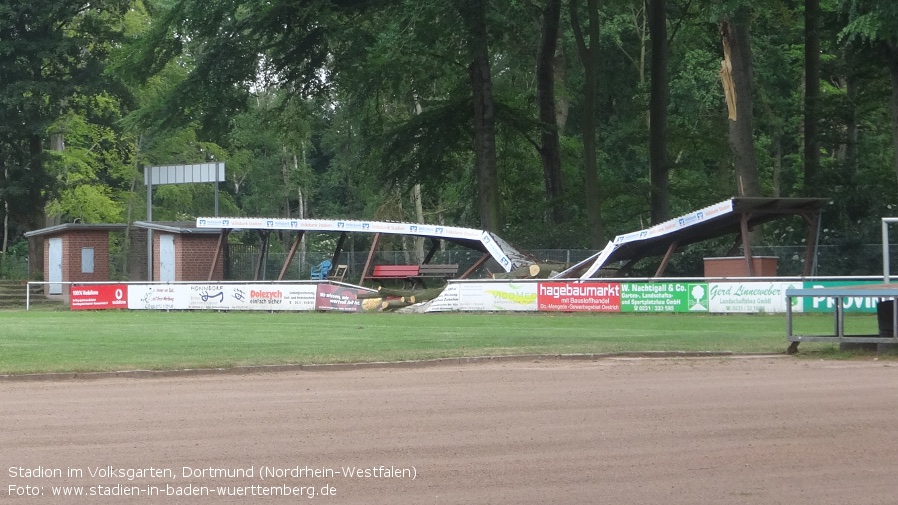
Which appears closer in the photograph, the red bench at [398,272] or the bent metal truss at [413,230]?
the bent metal truss at [413,230]

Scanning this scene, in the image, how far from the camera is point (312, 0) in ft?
140

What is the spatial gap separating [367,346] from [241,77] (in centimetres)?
2543

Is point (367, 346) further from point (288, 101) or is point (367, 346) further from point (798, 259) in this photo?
point (288, 101)

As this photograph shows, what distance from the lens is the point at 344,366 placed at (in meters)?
18.3

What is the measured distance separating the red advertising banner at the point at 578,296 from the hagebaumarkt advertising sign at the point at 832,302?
5573 mm

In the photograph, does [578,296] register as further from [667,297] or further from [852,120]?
[852,120]

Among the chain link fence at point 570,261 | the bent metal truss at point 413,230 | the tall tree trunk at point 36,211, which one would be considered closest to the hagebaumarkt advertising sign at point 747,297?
the chain link fence at point 570,261

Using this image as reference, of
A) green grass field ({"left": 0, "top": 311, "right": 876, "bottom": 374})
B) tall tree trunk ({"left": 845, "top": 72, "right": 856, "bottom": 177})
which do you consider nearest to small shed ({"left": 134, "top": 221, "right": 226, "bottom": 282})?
green grass field ({"left": 0, "top": 311, "right": 876, "bottom": 374})

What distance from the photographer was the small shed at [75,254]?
4988 cm

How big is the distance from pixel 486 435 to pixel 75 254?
42.0m

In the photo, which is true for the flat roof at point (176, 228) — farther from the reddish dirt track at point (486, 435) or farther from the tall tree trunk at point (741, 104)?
the reddish dirt track at point (486, 435)

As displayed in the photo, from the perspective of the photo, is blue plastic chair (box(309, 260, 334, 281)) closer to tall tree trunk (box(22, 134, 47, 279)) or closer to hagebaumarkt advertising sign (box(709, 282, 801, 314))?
tall tree trunk (box(22, 134, 47, 279))

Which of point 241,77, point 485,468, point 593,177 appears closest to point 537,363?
point 485,468

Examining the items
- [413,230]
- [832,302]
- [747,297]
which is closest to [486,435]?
[832,302]
